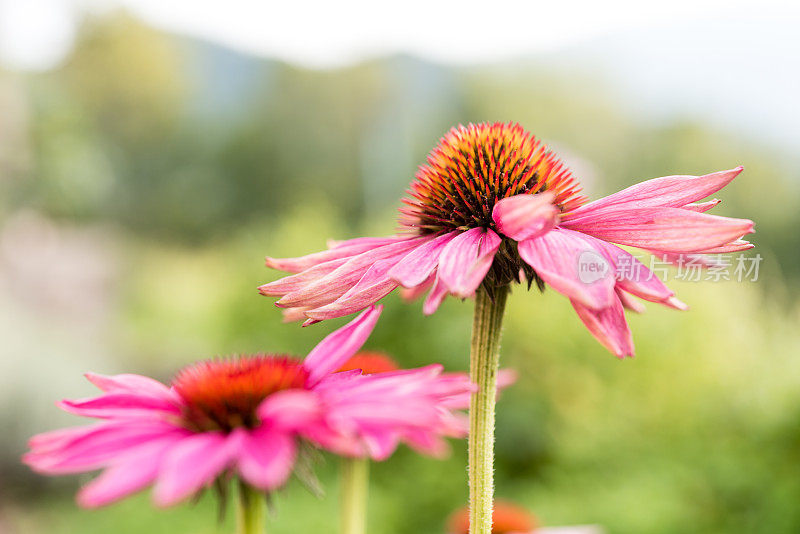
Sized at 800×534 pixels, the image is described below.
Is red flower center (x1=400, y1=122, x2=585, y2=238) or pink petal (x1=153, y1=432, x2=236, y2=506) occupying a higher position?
red flower center (x1=400, y1=122, x2=585, y2=238)

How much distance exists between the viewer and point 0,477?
305 cm

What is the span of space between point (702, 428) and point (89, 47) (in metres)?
11.5

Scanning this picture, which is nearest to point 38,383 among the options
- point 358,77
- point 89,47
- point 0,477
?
point 0,477

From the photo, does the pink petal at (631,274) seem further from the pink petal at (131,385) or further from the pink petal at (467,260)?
the pink petal at (131,385)

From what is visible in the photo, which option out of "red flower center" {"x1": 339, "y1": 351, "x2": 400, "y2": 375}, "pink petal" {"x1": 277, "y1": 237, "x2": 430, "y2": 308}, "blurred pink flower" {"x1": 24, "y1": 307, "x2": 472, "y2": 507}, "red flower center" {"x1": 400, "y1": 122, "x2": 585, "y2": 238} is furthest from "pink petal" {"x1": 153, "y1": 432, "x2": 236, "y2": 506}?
"red flower center" {"x1": 339, "y1": 351, "x2": 400, "y2": 375}

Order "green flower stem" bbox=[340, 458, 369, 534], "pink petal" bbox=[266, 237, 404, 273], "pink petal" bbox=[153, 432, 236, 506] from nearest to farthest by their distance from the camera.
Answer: "pink petal" bbox=[153, 432, 236, 506], "pink petal" bbox=[266, 237, 404, 273], "green flower stem" bbox=[340, 458, 369, 534]

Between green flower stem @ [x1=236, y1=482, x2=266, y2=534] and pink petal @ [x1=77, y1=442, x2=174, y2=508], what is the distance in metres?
0.05

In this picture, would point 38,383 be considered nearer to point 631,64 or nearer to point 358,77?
point 358,77

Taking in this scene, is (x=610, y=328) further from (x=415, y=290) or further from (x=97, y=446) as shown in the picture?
(x=97, y=446)

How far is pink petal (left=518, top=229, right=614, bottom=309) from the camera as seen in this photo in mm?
345

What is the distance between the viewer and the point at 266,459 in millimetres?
276

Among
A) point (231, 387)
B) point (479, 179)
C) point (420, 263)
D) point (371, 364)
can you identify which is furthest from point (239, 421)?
point (371, 364)

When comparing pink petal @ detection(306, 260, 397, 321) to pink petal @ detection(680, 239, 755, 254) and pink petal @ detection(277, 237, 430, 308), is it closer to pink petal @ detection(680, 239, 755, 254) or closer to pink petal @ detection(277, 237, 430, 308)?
pink petal @ detection(277, 237, 430, 308)

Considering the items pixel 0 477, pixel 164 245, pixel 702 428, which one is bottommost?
pixel 0 477
